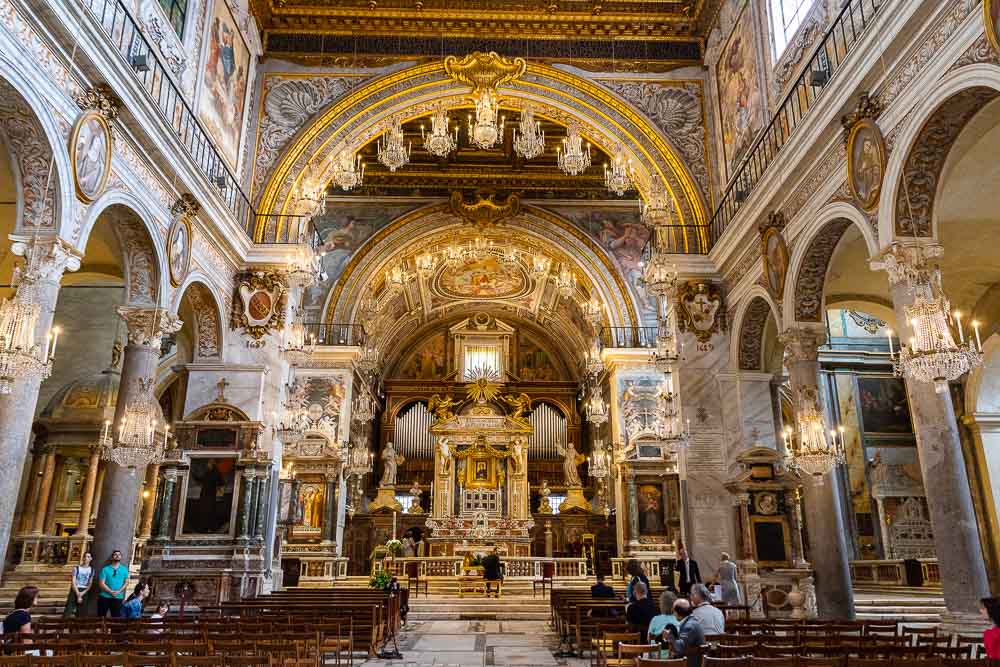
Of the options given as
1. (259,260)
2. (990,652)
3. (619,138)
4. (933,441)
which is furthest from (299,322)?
(990,652)

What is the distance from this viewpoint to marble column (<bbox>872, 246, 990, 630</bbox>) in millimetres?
7230

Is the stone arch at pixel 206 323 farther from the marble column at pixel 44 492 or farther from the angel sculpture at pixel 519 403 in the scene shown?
the angel sculpture at pixel 519 403

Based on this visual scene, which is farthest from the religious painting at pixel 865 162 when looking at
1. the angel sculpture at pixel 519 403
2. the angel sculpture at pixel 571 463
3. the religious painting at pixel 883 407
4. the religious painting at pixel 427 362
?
the religious painting at pixel 427 362

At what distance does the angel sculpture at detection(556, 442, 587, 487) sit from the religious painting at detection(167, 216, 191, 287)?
1810 cm

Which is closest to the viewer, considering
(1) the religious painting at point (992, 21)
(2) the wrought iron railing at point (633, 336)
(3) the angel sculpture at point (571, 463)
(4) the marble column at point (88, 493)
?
(1) the religious painting at point (992, 21)

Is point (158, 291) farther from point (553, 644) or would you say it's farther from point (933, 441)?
point (933, 441)

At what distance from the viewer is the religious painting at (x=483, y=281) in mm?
25625

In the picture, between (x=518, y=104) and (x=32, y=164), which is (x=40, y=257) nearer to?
(x=32, y=164)

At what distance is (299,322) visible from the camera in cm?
1533

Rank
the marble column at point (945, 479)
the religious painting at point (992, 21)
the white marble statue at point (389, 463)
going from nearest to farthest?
the religious painting at point (992, 21) → the marble column at point (945, 479) → the white marble statue at point (389, 463)

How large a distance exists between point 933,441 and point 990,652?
130 inches

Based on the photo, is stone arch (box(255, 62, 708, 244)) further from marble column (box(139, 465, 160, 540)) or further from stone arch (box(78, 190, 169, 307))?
marble column (box(139, 465, 160, 540))

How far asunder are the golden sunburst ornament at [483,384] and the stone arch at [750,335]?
1520 centimetres

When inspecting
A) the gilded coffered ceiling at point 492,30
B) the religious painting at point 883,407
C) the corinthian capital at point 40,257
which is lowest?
the corinthian capital at point 40,257
